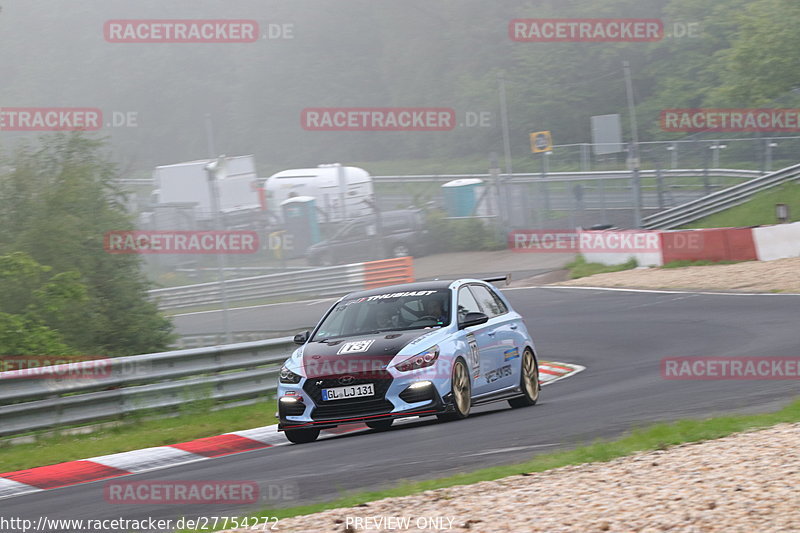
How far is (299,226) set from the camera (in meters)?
42.6

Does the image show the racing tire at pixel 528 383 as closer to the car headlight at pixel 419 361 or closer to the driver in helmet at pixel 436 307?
the driver in helmet at pixel 436 307

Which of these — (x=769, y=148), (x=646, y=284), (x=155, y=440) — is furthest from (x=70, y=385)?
(x=769, y=148)

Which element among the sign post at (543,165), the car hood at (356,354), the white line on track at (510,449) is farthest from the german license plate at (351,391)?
the sign post at (543,165)

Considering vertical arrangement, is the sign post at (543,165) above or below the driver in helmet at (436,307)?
above

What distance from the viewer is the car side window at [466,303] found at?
12352 mm

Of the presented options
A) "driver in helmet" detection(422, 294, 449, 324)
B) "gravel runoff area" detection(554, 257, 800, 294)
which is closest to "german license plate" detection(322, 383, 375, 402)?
"driver in helmet" detection(422, 294, 449, 324)

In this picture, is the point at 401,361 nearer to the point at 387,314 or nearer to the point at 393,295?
the point at 387,314

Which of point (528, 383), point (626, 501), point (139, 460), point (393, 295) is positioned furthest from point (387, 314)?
point (626, 501)


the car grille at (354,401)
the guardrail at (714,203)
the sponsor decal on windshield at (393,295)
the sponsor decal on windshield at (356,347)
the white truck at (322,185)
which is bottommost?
the car grille at (354,401)

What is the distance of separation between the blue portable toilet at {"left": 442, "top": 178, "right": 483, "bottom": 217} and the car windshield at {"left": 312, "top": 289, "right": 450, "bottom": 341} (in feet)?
109

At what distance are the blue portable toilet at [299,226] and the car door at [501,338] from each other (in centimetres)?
2775

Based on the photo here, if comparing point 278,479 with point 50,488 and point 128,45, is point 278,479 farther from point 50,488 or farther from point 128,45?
point 128,45

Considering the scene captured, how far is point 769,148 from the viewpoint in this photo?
41.3 metres

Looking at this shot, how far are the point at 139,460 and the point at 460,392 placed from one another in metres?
3.24
